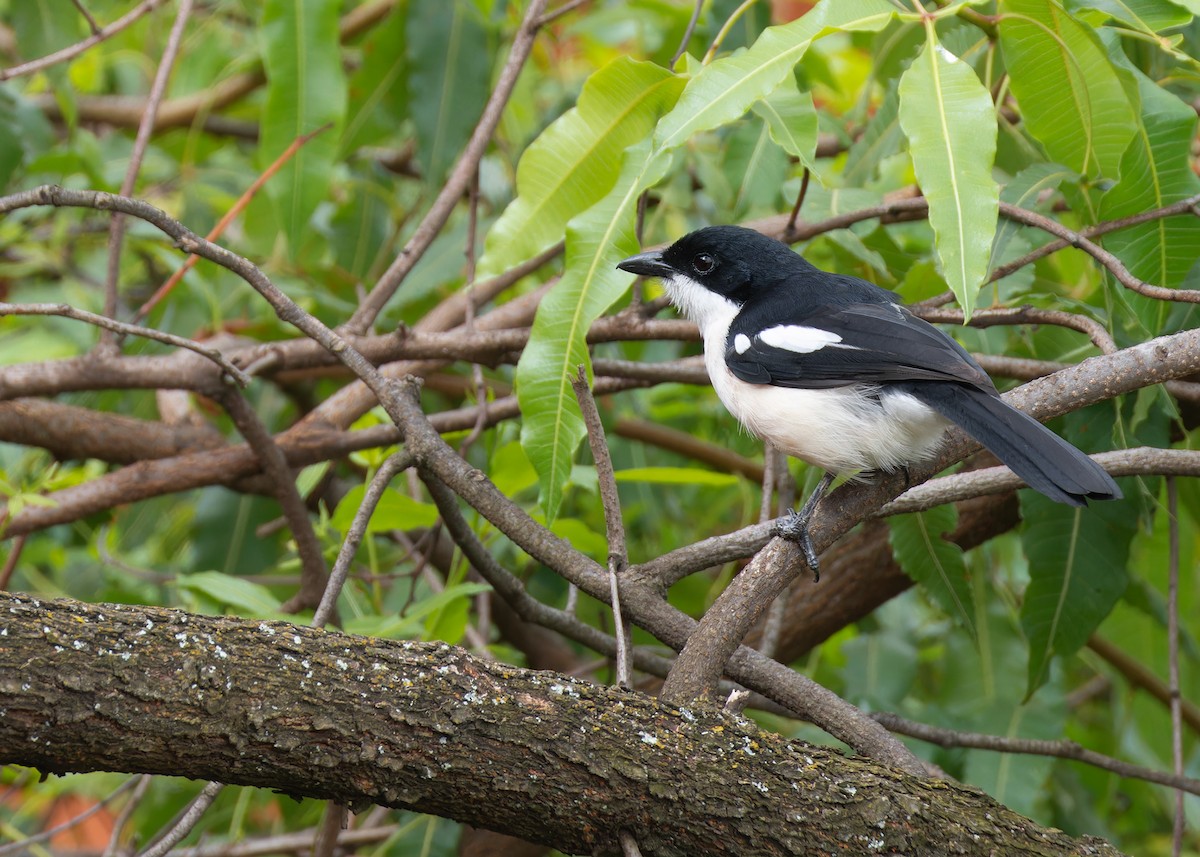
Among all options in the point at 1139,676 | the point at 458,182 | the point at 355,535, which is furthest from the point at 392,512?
the point at 1139,676

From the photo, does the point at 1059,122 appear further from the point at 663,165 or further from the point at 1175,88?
the point at 1175,88

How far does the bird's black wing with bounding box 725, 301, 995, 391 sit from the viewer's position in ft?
7.66

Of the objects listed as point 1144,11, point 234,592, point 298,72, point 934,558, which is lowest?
point 234,592

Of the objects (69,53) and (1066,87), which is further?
(69,53)

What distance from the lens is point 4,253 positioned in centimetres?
486

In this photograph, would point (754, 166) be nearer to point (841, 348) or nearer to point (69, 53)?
point (841, 348)

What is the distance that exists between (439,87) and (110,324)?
1.98 m

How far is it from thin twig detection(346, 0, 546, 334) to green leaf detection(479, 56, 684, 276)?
563 mm

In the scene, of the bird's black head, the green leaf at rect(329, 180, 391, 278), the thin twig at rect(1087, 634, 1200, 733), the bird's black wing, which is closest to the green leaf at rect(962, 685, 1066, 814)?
the thin twig at rect(1087, 634, 1200, 733)

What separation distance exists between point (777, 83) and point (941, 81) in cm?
28

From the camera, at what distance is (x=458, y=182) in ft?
10.1

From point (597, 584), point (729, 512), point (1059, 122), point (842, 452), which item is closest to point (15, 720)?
point (597, 584)

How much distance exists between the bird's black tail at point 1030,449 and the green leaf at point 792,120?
544 mm

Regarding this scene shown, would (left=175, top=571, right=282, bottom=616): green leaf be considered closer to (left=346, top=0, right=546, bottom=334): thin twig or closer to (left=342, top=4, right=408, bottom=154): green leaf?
(left=346, top=0, right=546, bottom=334): thin twig
